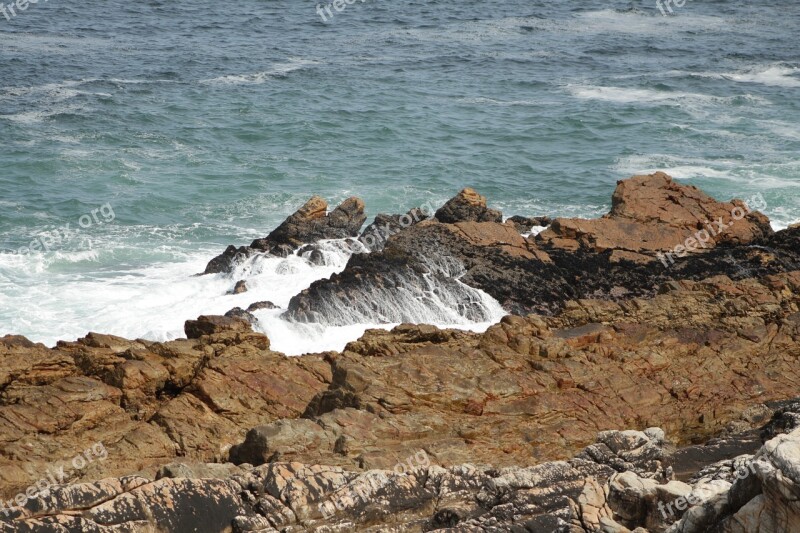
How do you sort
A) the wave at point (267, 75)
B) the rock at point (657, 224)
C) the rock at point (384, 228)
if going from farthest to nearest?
the wave at point (267, 75) → the rock at point (384, 228) → the rock at point (657, 224)

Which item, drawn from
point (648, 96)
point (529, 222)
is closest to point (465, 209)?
point (529, 222)

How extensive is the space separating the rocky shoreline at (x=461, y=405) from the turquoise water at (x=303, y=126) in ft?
20.8

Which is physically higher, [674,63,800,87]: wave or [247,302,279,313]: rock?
[674,63,800,87]: wave

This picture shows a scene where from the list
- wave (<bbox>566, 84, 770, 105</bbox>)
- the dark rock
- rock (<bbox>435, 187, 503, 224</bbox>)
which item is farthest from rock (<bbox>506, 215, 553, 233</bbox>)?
wave (<bbox>566, 84, 770, 105</bbox>)

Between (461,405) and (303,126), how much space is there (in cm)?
3685

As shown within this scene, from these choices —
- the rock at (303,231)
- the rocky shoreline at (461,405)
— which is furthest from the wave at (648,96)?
the rocky shoreline at (461,405)

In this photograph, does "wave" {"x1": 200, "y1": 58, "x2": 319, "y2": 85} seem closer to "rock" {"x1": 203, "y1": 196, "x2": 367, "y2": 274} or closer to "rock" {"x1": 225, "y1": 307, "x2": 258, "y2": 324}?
→ "rock" {"x1": 203, "y1": 196, "x2": 367, "y2": 274}

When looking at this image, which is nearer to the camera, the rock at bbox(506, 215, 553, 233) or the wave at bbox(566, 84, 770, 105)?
the rock at bbox(506, 215, 553, 233)

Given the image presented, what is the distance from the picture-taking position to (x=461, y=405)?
22.4 metres

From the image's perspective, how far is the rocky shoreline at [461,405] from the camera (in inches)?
659

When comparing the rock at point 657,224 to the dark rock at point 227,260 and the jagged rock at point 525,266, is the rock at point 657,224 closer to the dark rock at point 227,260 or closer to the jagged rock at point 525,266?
the jagged rock at point 525,266

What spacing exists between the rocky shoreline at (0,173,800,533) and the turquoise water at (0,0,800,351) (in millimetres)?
6346

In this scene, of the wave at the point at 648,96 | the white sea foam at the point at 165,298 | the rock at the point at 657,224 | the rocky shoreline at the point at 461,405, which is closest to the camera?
the rocky shoreline at the point at 461,405

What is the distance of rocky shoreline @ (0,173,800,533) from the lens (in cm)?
1675
